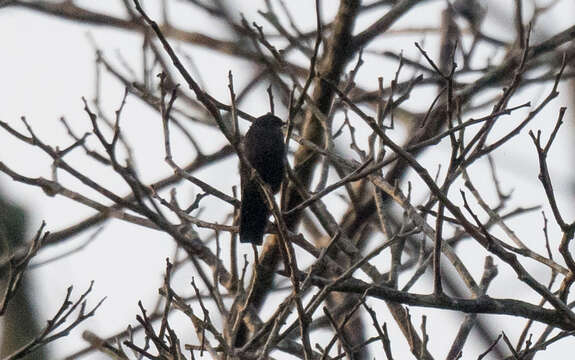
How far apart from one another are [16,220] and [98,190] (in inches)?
100

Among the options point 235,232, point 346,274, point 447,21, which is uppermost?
point 447,21

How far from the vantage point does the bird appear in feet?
14.2

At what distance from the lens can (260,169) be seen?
15.4 feet

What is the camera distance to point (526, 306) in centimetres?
321

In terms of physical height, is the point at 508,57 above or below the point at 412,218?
above

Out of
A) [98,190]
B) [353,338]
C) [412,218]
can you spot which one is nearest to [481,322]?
[353,338]

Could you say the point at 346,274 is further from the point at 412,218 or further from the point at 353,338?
the point at 353,338

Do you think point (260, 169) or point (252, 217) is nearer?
point (252, 217)

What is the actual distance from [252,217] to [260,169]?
0.44m

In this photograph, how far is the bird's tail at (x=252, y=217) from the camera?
431cm

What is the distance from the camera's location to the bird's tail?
4.31 meters

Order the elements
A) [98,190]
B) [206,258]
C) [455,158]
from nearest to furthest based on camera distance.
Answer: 1. [455,158]
2. [98,190]
3. [206,258]

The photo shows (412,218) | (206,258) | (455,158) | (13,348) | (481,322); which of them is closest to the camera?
(455,158)

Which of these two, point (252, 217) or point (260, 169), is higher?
point (260, 169)
